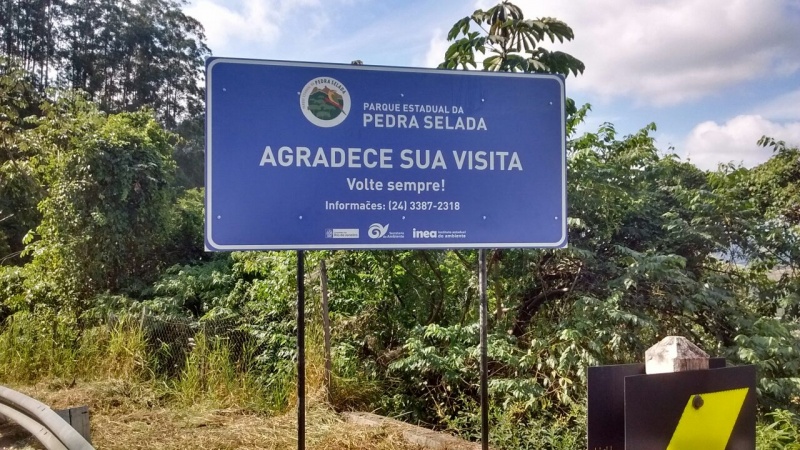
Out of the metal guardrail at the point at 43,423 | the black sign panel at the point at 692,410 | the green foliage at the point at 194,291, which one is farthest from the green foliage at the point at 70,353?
the black sign panel at the point at 692,410

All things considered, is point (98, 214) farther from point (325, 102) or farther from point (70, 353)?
point (325, 102)

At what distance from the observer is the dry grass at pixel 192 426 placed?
4016mm

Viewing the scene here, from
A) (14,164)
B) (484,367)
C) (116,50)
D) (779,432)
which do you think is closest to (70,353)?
(14,164)

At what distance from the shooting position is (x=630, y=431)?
1856mm

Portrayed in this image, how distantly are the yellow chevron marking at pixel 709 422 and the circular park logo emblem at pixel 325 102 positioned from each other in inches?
75.8

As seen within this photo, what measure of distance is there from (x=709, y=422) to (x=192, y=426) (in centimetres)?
376

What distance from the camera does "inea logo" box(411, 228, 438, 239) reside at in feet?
9.64

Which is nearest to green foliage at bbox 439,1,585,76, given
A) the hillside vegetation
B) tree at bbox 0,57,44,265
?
the hillside vegetation

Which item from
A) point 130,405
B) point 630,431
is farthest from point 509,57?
point 130,405

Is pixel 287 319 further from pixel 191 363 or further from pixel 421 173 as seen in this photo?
pixel 421 173

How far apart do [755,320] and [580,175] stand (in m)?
1.88

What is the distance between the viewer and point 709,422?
6.47 feet

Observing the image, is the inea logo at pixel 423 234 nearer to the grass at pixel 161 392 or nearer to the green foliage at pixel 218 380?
→ the grass at pixel 161 392

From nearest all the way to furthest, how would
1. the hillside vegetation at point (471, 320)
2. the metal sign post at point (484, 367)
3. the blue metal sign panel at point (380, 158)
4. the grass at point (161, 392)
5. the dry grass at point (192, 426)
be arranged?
the blue metal sign panel at point (380, 158) → the metal sign post at point (484, 367) → the dry grass at point (192, 426) → the grass at point (161, 392) → the hillside vegetation at point (471, 320)
